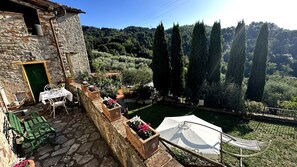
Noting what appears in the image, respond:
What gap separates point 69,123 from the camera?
4.32 m

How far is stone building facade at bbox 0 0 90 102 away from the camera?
18.0ft

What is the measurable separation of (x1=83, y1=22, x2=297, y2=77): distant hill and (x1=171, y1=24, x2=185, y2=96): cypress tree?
615 inches

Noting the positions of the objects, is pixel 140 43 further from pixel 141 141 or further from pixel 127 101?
pixel 141 141

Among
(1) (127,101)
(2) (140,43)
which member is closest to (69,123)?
(1) (127,101)

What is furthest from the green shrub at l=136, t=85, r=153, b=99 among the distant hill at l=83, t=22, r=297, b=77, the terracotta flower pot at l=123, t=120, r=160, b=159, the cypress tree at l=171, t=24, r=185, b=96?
the distant hill at l=83, t=22, r=297, b=77

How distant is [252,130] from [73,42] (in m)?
12.1

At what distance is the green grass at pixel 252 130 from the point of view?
509 centimetres

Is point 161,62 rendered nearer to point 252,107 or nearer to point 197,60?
point 197,60

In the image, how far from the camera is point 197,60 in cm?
1105

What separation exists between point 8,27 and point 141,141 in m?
7.31

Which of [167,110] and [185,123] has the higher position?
[185,123]

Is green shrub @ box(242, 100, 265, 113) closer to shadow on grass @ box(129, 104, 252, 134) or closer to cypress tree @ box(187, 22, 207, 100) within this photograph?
shadow on grass @ box(129, 104, 252, 134)

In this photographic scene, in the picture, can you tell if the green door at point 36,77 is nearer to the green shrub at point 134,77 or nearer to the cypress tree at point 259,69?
the green shrub at point 134,77

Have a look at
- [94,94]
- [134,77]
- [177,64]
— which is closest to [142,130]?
[94,94]
